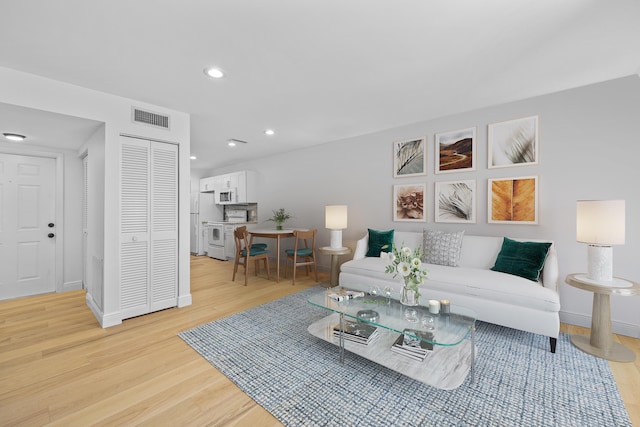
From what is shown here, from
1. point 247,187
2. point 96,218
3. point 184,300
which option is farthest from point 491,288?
point 247,187

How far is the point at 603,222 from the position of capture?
223 centimetres

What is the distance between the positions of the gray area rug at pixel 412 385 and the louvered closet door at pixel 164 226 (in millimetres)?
861

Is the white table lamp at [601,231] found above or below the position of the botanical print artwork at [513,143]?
below

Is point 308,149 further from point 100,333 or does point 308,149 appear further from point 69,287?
point 69,287

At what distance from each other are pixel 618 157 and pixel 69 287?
7.18 m

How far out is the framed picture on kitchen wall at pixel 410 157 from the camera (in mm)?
3922

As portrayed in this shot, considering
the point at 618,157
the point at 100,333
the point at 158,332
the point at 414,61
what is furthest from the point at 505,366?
the point at 100,333

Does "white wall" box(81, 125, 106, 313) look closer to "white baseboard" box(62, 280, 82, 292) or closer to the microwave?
"white baseboard" box(62, 280, 82, 292)

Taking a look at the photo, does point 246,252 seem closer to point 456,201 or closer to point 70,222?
point 70,222

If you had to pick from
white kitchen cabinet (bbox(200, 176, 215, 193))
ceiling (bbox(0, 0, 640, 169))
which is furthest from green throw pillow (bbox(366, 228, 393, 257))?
white kitchen cabinet (bbox(200, 176, 215, 193))

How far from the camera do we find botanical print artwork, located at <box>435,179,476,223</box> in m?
3.51

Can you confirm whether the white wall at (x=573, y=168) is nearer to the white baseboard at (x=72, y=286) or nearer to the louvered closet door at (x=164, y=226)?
the louvered closet door at (x=164, y=226)

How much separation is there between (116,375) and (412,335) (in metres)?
2.21

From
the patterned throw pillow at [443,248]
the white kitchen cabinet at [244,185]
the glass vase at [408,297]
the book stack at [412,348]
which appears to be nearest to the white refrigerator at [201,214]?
the white kitchen cabinet at [244,185]
